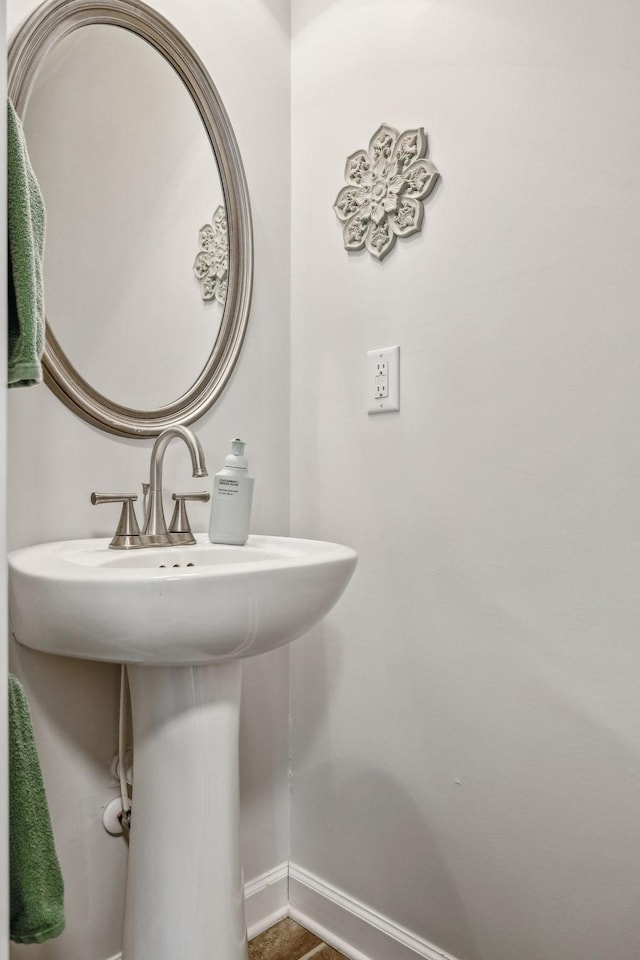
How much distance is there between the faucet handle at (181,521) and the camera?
3.75 feet

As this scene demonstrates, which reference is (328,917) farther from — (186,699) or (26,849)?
(26,849)

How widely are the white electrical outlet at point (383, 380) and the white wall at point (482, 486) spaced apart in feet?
0.09

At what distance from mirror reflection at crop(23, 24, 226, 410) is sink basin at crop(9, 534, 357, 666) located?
0.43 m

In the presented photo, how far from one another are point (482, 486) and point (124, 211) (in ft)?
2.67

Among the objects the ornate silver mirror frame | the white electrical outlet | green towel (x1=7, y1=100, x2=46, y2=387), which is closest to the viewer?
green towel (x1=7, y1=100, x2=46, y2=387)

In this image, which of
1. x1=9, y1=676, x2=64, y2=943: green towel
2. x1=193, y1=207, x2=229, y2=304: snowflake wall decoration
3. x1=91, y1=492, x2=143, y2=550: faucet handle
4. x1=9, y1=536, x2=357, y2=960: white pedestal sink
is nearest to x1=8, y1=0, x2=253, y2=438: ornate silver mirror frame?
x1=193, y1=207, x2=229, y2=304: snowflake wall decoration

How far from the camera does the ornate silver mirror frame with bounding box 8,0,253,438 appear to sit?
1042mm

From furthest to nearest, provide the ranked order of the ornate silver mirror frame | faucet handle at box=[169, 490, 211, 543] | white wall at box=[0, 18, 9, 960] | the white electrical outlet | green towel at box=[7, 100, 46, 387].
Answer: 1. the white electrical outlet
2. faucet handle at box=[169, 490, 211, 543]
3. the ornate silver mirror frame
4. green towel at box=[7, 100, 46, 387]
5. white wall at box=[0, 18, 9, 960]

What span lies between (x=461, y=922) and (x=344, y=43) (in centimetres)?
171

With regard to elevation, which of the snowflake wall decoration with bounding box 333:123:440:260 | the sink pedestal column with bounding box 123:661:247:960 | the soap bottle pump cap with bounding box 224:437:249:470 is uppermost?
the snowflake wall decoration with bounding box 333:123:440:260

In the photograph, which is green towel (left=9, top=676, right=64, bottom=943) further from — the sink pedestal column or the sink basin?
the sink pedestal column

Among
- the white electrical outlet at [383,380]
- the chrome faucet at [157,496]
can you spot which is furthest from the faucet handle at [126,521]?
the white electrical outlet at [383,380]

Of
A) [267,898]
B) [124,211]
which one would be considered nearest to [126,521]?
[124,211]

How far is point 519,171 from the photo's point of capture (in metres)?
1.09
